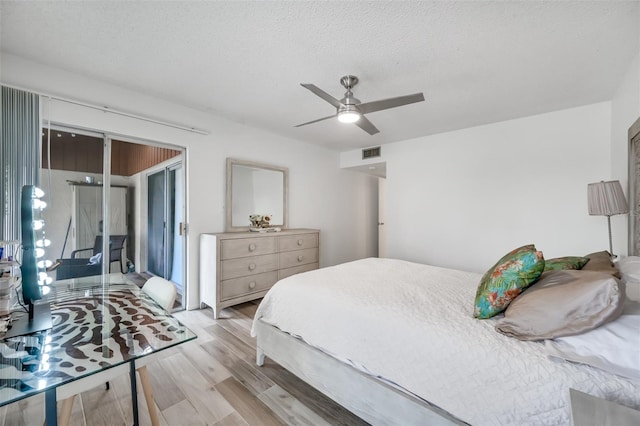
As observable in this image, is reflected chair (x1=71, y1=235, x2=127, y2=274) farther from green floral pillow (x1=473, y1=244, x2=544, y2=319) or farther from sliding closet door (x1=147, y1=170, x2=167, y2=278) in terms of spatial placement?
green floral pillow (x1=473, y1=244, x2=544, y2=319)

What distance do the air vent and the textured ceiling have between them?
1726mm

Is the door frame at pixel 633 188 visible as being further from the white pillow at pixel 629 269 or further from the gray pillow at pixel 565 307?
the gray pillow at pixel 565 307

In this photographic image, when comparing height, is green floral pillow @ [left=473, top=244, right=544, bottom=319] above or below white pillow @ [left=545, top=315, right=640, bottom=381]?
above

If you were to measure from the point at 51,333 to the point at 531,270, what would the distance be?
2267 millimetres

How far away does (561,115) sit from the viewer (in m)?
2.92

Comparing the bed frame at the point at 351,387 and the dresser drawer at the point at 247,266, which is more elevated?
the dresser drawer at the point at 247,266

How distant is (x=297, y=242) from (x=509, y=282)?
2.76m

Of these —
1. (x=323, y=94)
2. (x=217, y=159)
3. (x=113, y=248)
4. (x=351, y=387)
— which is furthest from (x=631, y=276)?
(x=113, y=248)

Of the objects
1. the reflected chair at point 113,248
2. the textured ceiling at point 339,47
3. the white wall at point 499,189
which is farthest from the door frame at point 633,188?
the reflected chair at point 113,248

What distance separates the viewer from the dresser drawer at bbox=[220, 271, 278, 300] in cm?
294

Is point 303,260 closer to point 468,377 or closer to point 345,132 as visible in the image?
point 345,132

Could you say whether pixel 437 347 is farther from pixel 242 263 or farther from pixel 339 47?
pixel 242 263

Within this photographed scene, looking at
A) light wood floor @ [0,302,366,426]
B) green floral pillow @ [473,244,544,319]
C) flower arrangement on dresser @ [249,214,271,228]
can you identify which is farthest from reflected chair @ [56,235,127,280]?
green floral pillow @ [473,244,544,319]

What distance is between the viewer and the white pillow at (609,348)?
908 millimetres
